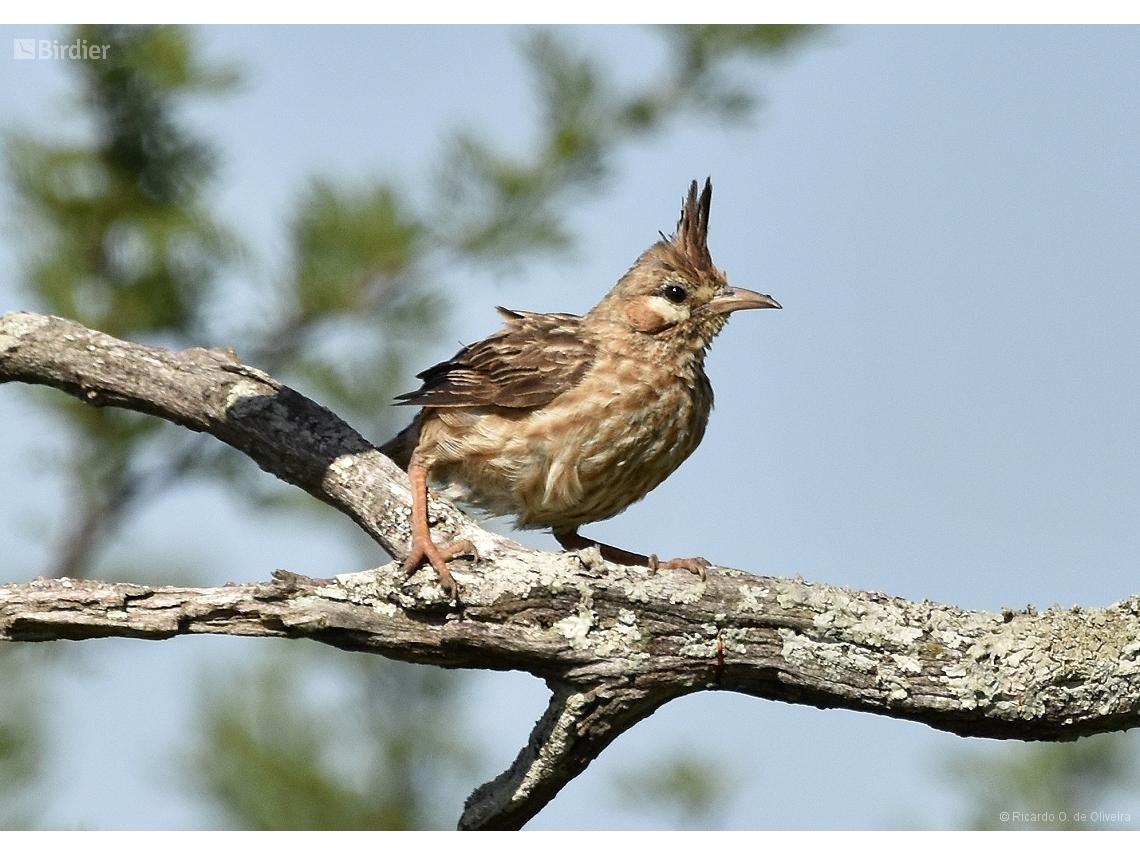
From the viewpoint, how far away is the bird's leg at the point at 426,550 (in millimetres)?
4609

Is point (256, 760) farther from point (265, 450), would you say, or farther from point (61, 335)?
point (61, 335)

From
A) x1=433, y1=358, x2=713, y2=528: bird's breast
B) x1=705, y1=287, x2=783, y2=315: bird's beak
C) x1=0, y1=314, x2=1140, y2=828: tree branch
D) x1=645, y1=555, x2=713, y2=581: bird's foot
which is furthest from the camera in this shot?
x1=705, y1=287, x2=783, y2=315: bird's beak

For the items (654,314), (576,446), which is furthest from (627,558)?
(654,314)

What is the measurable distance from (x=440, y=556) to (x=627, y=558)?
5.27 ft

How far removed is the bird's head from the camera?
654 cm

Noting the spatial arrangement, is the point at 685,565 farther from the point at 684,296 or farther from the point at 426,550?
the point at 684,296

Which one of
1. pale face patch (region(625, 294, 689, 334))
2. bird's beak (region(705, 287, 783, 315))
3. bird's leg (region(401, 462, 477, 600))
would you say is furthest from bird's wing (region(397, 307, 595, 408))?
bird's leg (region(401, 462, 477, 600))

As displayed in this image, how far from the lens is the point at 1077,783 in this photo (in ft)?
21.2

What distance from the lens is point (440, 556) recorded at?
4.80 metres

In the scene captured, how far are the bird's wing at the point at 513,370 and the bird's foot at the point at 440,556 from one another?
130 cm

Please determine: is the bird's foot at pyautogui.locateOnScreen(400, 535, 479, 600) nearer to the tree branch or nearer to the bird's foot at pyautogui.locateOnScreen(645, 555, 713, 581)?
the tree branch

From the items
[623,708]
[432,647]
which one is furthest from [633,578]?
[432,647]

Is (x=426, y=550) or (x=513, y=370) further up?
(x=513, y=370)

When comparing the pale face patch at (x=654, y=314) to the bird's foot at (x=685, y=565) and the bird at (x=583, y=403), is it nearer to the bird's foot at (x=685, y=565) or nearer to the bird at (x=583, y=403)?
the bird at (x=583, y=403)
